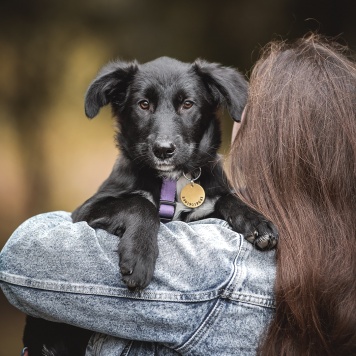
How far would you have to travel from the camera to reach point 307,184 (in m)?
1.72

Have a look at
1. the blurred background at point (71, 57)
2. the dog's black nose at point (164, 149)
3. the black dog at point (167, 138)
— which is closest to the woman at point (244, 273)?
the black dog at point (167, 138)

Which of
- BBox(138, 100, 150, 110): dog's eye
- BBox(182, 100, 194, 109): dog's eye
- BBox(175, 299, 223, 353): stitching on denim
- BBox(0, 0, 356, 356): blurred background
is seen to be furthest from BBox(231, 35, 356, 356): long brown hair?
BBox(0, 0, 356, 356): blurred background

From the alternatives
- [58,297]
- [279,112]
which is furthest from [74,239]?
[279,112]

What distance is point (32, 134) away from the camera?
511 cm

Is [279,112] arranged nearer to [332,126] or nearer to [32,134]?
[332,126]

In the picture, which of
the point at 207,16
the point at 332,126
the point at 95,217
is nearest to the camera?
the point at 332,126

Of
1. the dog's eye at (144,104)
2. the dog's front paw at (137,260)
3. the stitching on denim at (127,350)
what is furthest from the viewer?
the dog's eye at (144,104)

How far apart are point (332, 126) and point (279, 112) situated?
16cm

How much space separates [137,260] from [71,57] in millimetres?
3853

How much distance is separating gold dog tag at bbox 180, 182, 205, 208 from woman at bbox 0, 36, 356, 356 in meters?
0.37

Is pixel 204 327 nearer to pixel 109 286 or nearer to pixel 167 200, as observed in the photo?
pixel 109 286

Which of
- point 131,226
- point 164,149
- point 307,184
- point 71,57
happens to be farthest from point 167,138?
point 71,57

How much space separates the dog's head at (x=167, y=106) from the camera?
219cm

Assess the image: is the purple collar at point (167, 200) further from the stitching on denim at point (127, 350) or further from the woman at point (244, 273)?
the stitching on denim at point (127, 350)
